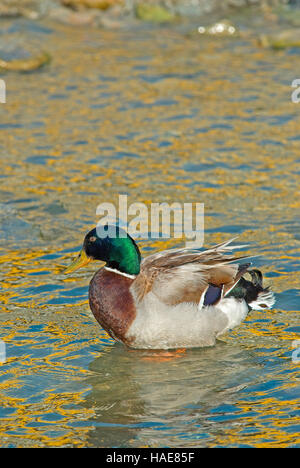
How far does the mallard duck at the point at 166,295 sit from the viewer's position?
6.12 metres

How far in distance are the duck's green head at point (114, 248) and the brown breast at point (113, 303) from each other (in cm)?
8

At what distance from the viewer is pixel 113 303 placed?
6.16m

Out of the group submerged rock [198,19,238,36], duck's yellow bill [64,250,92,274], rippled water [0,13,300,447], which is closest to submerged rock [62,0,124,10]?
rippled water [0,13,300,447]

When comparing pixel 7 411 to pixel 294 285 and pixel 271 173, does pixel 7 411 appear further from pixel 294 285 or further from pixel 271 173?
pixel 271 173

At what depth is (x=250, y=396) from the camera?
5.61 metres

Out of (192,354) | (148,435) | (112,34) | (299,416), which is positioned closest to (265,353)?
(192,354)

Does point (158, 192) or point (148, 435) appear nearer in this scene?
point (148, 435)

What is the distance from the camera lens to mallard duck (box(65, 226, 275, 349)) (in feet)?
20.1

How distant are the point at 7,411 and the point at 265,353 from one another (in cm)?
175
